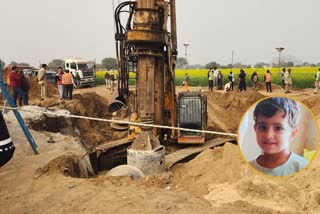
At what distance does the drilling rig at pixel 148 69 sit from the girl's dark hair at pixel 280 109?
5590mm

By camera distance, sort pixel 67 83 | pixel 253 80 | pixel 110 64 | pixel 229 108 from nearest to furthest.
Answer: pixel 67 83, pixel 229 108, pixel 253 80, pixel 110 64

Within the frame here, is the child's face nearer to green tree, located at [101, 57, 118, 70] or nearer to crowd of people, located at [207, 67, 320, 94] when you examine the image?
crowd of people, located at [207, 67, 320, 94]

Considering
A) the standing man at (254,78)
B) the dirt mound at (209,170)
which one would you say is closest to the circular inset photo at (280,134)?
the dirt mound at (209,170)

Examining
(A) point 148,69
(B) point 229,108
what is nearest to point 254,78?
(B) point 229,108

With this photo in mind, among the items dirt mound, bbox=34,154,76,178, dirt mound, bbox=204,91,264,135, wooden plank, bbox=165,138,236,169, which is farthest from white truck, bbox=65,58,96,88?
dirt mound, bbox=34,154,76,178

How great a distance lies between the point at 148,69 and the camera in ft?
35.7

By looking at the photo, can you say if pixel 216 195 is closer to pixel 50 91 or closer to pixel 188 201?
pixel 188 201

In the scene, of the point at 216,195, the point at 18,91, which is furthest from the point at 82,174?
the point at 18,91

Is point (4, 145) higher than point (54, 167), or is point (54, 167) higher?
point (4, 145)

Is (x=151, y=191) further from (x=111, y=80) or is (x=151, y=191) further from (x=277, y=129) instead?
(x=111, y=80)

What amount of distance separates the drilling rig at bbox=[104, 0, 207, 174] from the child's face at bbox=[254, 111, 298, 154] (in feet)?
18.3

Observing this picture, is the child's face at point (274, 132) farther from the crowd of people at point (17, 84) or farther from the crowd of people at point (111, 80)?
the crowd of people at point (111, 80)

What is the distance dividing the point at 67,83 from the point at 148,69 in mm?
7924

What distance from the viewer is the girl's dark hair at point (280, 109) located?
422 centimetres
